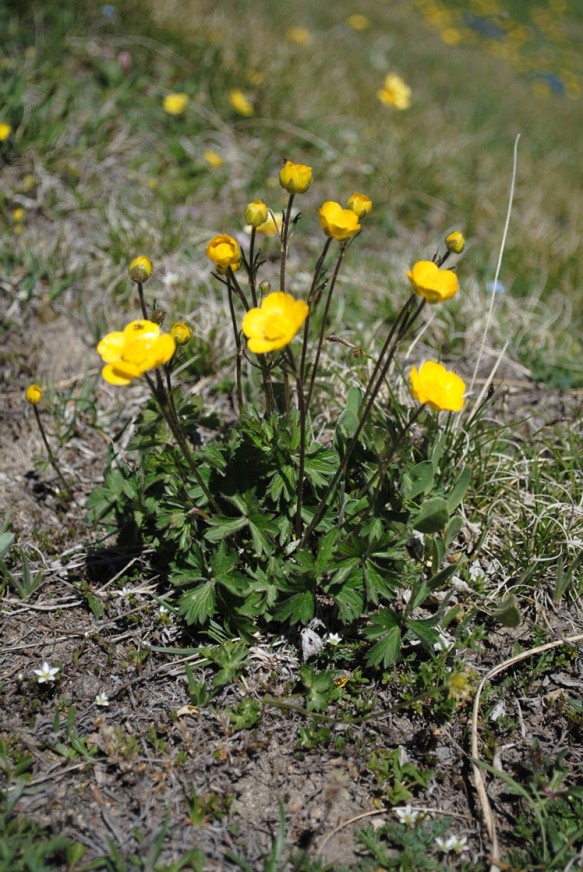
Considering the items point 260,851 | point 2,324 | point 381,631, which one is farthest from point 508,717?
point 2,324

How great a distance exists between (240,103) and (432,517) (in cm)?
376

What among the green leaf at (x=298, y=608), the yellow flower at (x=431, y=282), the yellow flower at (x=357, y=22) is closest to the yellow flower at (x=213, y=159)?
the yellow flower at (x=431, y=282)

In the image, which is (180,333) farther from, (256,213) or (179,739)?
(179,739)

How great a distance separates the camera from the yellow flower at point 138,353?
163 centimetres

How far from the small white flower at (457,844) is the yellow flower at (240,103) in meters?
4.55

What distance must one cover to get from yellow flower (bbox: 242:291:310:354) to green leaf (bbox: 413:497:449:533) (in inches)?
31.6

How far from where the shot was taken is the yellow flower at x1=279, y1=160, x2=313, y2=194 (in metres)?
1.84

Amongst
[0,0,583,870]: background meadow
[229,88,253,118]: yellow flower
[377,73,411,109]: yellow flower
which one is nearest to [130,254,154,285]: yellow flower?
[0,0,583,870]: background meadow

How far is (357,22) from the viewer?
336 inches

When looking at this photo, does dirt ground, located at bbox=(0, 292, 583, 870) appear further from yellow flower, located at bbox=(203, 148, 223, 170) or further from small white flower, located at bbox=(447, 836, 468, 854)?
yellow flower, located at bbox=(203, 148, 223, 170)

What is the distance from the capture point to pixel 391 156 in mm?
5062

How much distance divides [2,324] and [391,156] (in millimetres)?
3111

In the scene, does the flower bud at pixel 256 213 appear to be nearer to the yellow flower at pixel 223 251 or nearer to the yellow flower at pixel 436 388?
the yellow flower at pixel 223 251

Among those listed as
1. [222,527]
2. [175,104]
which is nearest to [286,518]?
[222,527]
